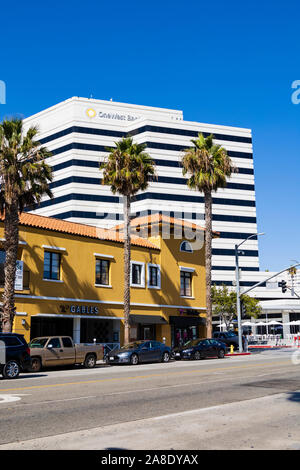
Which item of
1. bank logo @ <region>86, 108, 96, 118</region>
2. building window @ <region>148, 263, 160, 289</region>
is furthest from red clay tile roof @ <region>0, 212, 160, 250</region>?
bank logo @ <region>86, 108, 96, 118</region>

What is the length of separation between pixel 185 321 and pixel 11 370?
2212 cm

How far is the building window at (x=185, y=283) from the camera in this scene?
40.1 m

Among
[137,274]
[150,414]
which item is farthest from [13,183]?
[150,414]

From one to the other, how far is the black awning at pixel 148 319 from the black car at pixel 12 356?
15.3 m

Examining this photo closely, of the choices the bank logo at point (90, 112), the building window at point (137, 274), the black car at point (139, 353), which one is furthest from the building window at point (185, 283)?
the bank logo at point (90, 112)

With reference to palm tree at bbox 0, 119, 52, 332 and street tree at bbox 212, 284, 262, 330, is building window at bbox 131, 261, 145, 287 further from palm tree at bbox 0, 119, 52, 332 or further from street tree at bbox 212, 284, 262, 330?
street tree at bbox 212, 284, 262, 330

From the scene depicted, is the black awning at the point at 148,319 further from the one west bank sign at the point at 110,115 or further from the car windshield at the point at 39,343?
the one west bank sign at the point at 110,115

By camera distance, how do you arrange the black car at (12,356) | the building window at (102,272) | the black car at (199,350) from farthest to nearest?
the building window at (102,272) → the black car at (199,350) → the black car at (12,356)

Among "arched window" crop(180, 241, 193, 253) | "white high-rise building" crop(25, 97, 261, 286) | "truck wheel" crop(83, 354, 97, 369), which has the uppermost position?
"white high-rise building" crop(25, 97, 261, 286)

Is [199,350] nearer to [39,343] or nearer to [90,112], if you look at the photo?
[39,343]

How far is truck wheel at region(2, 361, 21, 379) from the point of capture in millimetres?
18375

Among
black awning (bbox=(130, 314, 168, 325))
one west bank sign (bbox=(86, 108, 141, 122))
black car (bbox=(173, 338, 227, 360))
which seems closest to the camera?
black car (bbox=(173, 338, 227, 360))

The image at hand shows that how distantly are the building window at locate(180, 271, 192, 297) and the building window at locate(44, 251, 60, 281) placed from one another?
12.7 m
